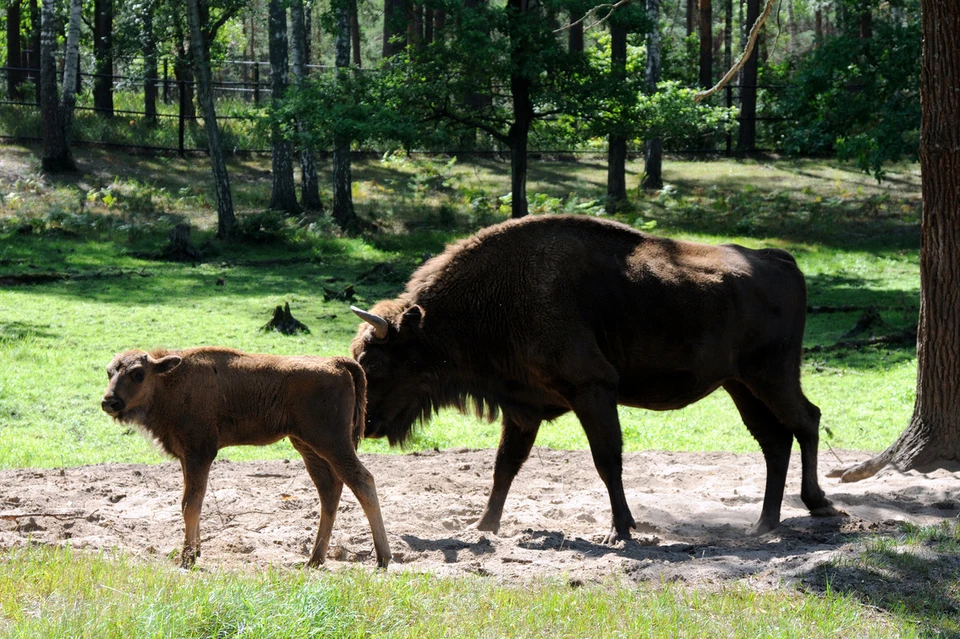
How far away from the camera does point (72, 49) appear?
91.6ft

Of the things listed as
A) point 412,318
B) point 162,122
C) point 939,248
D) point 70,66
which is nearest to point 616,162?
point 70,66

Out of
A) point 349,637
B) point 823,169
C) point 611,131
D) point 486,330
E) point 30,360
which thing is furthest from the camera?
point 823,169

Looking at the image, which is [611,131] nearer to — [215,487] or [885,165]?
[215,487]

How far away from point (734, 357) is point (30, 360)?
9.82m

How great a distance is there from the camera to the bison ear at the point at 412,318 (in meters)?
8.30

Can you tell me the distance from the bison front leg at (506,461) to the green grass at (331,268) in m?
1.32

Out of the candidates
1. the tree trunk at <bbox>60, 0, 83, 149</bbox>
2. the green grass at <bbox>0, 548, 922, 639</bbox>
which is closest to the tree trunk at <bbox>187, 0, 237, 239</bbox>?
the tree trunk at <bbox>60, 0, 83, 149</bbox>

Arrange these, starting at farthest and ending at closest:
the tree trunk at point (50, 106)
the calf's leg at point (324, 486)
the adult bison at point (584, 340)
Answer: the tree trunk at point (50, 106), the adult bison at point (584, 340), the calf's leg at point (324, 486)

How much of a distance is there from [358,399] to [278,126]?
54.7 ft

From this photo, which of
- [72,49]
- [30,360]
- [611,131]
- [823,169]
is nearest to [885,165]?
[823,169]

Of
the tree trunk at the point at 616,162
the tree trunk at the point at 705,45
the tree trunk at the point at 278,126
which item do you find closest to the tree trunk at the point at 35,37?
the tree trunk at the point at 278,126

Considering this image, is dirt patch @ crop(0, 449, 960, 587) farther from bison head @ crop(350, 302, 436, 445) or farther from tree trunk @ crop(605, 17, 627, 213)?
tree trunk @ crop(605, 17, 627, 213)

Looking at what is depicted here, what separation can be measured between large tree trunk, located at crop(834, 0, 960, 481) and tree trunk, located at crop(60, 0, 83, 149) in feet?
77.0

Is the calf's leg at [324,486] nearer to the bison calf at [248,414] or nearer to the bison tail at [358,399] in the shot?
the bison calf at [248,414]
